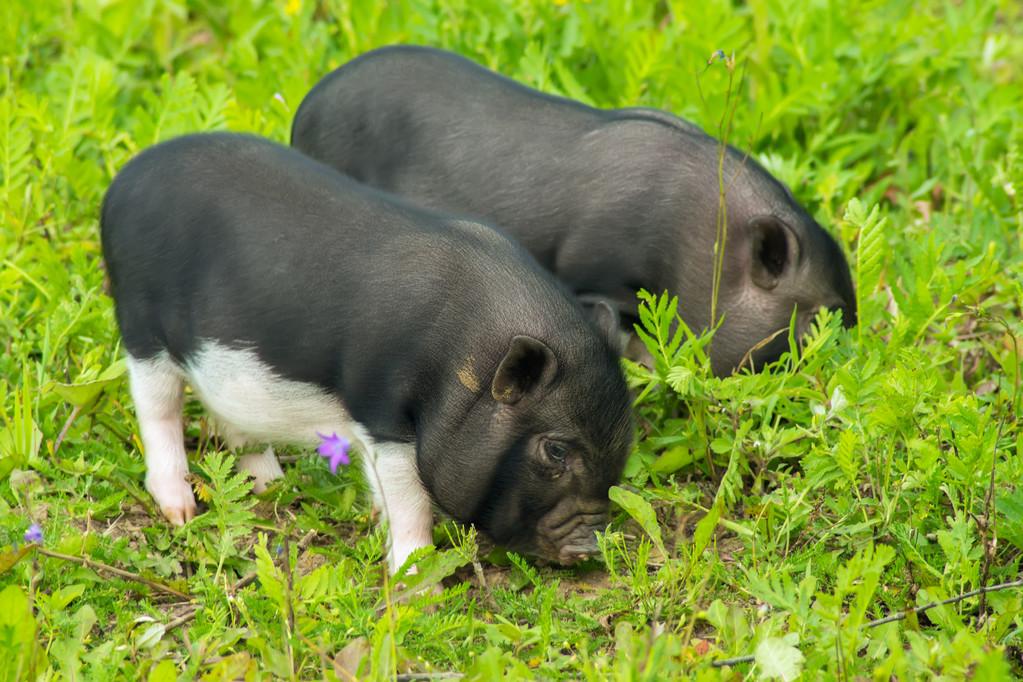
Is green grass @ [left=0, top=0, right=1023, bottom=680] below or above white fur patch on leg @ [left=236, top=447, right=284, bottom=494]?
above

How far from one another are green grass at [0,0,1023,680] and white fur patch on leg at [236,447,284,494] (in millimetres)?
118

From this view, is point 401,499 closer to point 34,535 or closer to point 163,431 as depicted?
point 163,431

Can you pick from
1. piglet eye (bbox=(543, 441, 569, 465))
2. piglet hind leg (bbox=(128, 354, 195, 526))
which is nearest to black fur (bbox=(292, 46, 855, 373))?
piglet eye (bbox=(543, 441, 569, 465))

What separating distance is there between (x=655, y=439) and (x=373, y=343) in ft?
4.21

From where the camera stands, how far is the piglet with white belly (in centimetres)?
450

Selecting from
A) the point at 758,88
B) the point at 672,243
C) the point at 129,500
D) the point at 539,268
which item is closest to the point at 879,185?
the point at 758,88

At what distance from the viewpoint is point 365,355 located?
4602mm

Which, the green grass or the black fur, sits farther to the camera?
the black fur

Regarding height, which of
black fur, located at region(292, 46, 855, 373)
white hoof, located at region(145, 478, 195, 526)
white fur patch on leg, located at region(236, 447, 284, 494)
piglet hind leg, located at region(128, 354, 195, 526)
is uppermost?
black fur, located at region(292, 46, 855, 373)

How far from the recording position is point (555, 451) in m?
4.53

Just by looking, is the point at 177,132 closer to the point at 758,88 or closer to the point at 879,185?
the point at 758,88

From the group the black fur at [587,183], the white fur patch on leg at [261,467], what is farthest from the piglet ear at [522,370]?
the black fur at [587,183]

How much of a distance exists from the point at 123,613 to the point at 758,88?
435cm

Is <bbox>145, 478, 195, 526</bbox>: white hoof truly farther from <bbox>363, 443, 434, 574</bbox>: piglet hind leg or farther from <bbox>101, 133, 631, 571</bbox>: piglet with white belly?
<bbox>363, 443, 434, 574</bbox>: piglet hind leg
